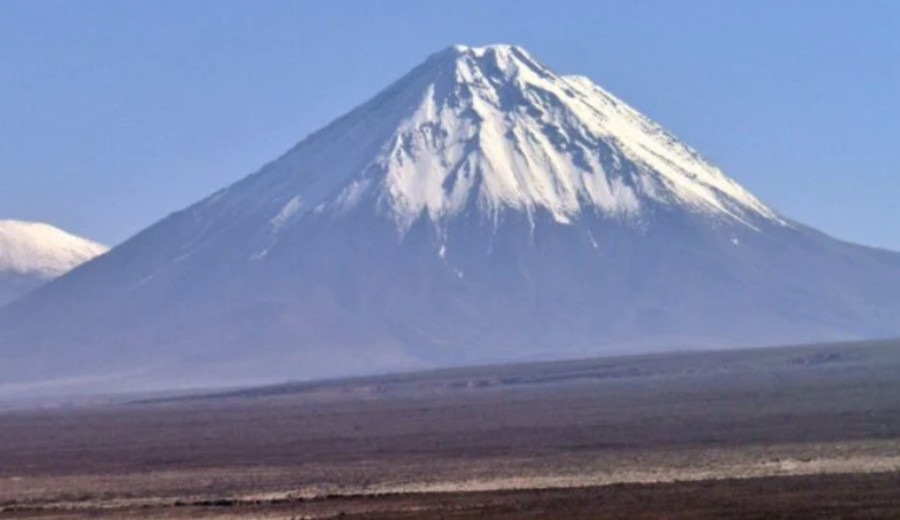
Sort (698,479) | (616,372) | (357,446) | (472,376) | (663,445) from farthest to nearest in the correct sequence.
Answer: (472,376) → (616,372) → (357,446) → (663,445) → (698,479)

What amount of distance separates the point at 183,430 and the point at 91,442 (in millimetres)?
6217

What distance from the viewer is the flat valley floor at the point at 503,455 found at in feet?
158

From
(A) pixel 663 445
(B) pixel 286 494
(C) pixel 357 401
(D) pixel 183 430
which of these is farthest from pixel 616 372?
(B) pixel 286 494

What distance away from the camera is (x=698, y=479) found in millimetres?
51281

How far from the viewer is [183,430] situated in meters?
93.5

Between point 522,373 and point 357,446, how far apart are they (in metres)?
72.3

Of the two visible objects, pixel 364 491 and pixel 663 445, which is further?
pixel 663 445

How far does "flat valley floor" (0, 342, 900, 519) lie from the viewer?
48031 mm

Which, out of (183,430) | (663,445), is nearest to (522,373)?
(183,430)

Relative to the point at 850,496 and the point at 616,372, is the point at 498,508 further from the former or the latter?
the point at 616,372

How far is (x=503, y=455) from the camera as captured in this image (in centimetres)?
6394

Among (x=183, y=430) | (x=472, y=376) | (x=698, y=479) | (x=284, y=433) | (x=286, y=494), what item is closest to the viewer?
(x=698, y=479)

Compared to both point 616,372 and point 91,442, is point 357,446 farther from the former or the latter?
point 616,372

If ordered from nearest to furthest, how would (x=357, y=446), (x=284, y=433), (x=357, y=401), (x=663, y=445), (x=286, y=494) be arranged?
(x=286, y=494)
(x=663, y=445)
(x=357, y=446)
(x=284, y=433)
(x=357, y=401)
